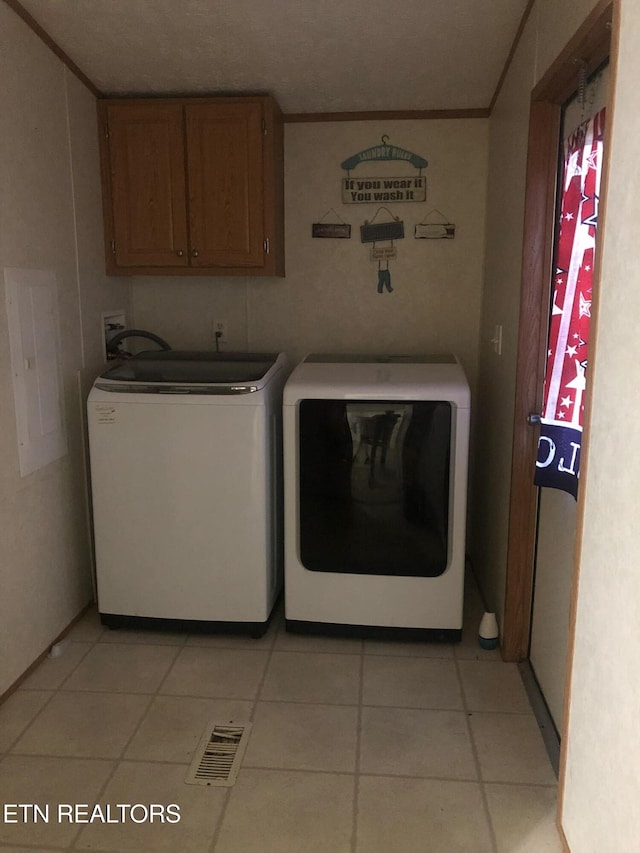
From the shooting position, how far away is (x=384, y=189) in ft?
10.2

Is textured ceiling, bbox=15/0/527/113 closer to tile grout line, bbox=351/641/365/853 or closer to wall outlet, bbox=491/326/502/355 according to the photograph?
wall outlet, bbox=491/326/502/355

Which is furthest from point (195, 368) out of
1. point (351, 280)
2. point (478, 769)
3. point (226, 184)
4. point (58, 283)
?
point (478, 769)

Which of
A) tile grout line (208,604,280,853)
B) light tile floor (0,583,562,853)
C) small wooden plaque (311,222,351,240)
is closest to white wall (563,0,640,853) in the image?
light tile floor (0,583,562,853)

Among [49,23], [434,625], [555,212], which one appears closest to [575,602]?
[434,625]

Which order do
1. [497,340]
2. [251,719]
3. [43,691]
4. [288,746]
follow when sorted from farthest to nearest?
[497,340] < [43,691] < [251,719] < [288,746]

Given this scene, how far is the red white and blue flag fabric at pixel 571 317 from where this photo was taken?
170 cm

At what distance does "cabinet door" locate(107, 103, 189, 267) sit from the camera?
9.37 feet

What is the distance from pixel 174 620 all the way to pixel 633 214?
216 cm

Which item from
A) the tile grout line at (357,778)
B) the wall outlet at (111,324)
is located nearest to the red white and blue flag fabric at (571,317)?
the tile grout line at (357,778)

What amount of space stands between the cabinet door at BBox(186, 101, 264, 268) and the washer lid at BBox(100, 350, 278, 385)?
42cm

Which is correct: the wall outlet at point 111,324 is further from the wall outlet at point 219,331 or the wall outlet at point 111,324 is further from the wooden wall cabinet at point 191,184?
the wall outlet at point 219,331

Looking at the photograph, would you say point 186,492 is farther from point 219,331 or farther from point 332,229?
point 332,229

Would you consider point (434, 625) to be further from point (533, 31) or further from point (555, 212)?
point (533, 31)

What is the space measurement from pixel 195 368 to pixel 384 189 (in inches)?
49.0
